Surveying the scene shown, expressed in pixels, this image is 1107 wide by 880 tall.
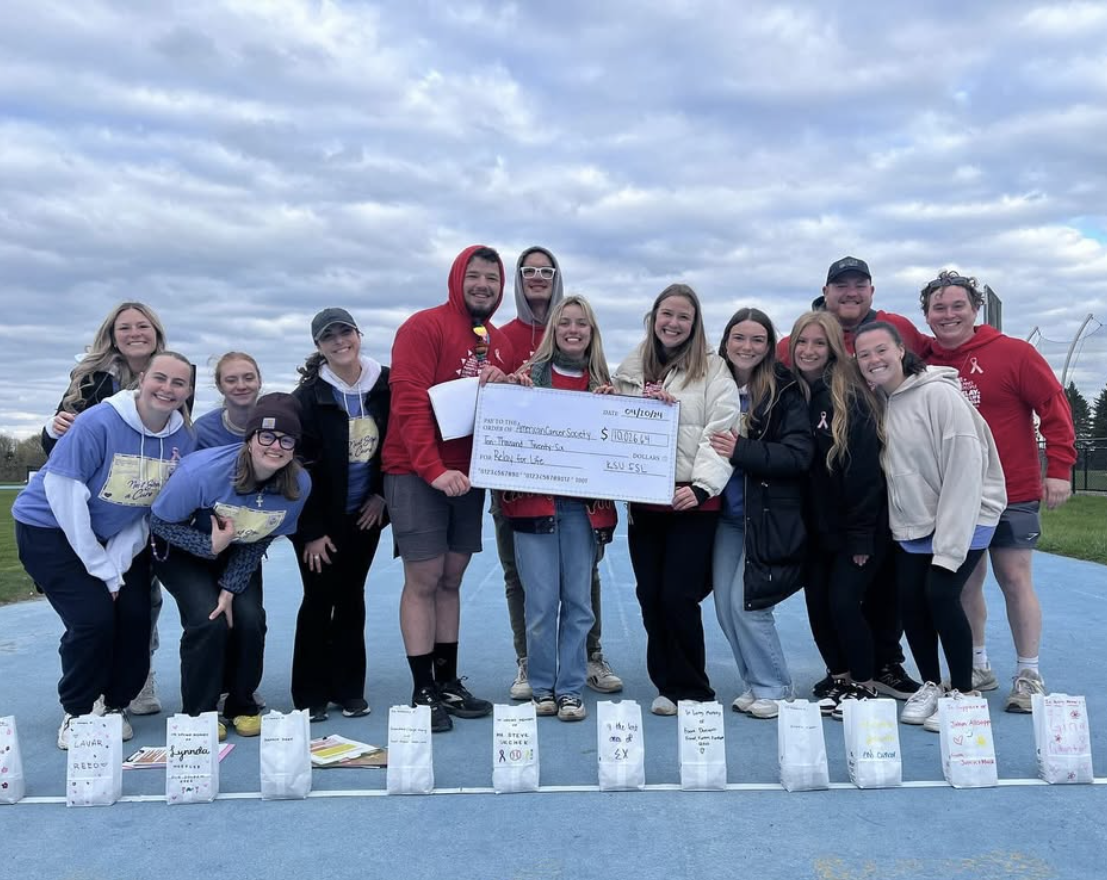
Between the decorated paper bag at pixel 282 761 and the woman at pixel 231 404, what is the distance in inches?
62.5

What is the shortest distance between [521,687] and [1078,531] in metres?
11.2

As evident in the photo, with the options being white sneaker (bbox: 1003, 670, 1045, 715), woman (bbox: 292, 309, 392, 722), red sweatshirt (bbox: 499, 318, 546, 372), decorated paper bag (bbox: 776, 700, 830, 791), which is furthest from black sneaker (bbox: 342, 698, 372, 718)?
white sneaker (bbox: 1003, 670, 1045, 715)

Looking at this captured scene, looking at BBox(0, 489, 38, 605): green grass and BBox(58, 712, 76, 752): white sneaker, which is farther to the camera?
BBox(0, 489, 38, 605): green grass

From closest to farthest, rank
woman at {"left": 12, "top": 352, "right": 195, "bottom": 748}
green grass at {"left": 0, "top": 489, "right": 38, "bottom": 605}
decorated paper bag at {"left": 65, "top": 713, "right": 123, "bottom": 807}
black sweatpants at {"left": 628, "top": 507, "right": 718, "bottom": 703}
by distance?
1. decorated paper bag at {"left": 65, "top": 713, "right": 123, "bottom": 807}
2. woman at {"left": 12, "top": 352, "right": 195, "bottom": 748}
3. black sweatpants at {"left": 628, "top": 507, "right": 718, "bottom": 703}
4. green grass at {"left": 0, "top": 489, "right": 38, "bottom": 605}

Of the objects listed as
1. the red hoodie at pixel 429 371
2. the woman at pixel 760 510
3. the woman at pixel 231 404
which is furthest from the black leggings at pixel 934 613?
the woman at pixel 231 404

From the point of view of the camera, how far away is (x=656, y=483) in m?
4.38

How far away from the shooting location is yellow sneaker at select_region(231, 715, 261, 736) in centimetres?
428

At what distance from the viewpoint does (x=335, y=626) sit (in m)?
4.64

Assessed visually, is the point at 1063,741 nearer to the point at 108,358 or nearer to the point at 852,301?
the point at 852,301

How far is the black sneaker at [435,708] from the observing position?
427 centimetres

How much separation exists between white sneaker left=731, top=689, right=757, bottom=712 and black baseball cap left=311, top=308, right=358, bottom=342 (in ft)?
8.67

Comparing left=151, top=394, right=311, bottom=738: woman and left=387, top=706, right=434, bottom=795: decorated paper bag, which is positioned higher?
left=151, top=394, right=311, bottom=738: woman

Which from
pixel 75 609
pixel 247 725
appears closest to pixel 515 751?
pixel 247 725

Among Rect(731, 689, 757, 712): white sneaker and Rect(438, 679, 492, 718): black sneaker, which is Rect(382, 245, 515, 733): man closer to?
Rect(438, 679, 492, 718): black sneaker
